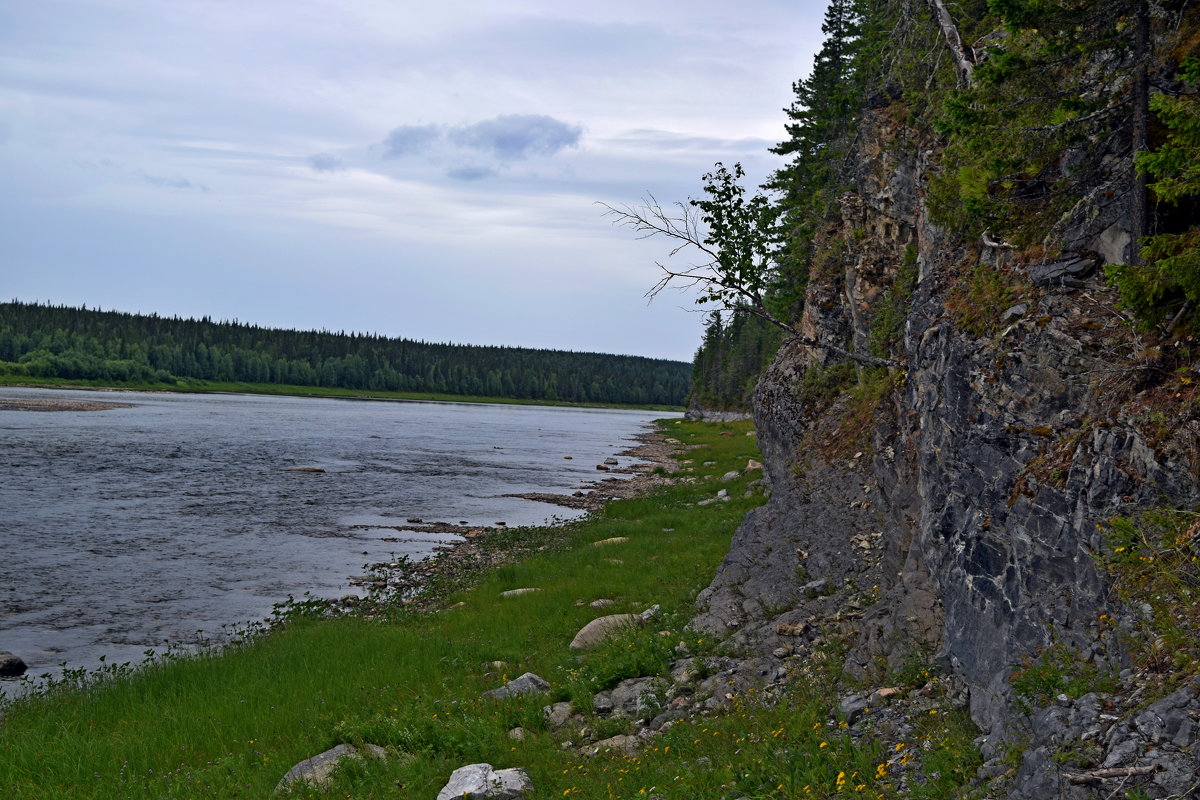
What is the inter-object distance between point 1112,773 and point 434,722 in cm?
821

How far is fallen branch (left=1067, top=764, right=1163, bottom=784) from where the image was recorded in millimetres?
5285

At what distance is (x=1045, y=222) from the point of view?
32.2 feet

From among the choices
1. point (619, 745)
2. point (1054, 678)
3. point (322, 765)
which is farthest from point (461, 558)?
point (1054, 678)

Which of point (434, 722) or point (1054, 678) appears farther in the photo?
point (434, 722)

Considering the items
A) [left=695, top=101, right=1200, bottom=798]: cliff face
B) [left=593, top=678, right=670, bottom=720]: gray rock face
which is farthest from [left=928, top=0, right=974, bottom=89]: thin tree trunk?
[left=593, top=678, right=670, bottom=720]: gray rock face

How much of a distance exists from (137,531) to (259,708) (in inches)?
795

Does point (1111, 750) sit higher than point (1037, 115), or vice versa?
point (1037, 115)

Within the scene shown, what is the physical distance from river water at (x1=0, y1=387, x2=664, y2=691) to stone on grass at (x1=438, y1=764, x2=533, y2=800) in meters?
10.8

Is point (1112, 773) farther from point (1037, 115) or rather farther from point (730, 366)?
point (730, 366)

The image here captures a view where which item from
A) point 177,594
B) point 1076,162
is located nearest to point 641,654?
point 1076,162

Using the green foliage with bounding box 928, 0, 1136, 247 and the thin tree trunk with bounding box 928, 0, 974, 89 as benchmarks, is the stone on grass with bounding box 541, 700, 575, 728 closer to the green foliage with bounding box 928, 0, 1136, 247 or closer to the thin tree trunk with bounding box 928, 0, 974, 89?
the green foliage with bounding box 928, 0, 1136, 247

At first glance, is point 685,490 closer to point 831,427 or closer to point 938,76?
point 831,427

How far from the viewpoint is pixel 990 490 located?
862 cm

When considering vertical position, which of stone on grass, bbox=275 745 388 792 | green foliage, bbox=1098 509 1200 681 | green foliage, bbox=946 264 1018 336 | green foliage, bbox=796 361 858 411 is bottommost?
stone on grass, bbox=275 745 388 792
